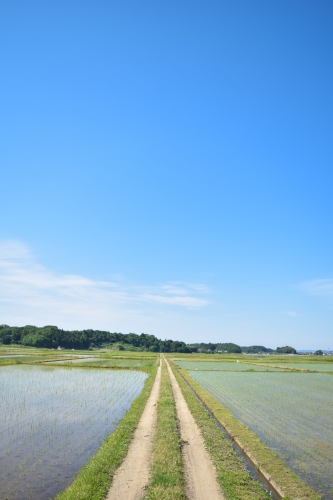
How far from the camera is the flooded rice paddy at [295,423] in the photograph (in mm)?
13133

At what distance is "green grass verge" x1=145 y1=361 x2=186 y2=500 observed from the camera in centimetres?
984

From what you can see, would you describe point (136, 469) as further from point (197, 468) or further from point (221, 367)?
point (221, 367)

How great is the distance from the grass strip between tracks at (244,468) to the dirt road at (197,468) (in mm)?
262

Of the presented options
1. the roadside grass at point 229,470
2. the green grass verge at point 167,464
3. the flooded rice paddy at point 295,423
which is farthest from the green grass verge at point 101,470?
the flooded rice paddy at point 295,423

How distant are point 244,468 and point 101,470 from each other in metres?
5.14

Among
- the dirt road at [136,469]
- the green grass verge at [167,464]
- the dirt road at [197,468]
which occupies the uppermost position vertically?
the green grass verge at [167,464]

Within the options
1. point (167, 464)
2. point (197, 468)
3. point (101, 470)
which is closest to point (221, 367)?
point (197, 468)

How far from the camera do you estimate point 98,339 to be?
19975cm

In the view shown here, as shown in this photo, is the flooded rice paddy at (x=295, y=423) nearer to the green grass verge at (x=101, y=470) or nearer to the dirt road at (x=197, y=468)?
the dirt road at (x=197, y=468)

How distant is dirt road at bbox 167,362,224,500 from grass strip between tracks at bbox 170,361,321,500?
10.3 inches

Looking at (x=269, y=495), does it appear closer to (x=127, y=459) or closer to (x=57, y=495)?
(x=127, y=459)

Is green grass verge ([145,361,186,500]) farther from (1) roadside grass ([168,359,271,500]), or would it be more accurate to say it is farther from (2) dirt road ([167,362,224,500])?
(1) roadside grass ([168,359,271,500])

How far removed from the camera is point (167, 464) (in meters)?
12.1

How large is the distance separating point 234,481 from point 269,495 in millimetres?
1081
